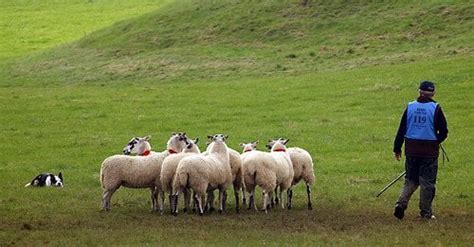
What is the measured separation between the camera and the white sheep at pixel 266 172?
805 inches

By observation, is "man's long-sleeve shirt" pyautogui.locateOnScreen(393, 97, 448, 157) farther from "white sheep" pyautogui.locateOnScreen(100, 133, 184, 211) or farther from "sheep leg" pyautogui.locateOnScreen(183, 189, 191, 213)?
"white sheep" pyautogui.locateOnScreen(100, 133, 184, 211)

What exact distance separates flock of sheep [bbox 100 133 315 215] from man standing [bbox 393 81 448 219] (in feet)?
10.8

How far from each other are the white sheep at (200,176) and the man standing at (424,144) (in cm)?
415

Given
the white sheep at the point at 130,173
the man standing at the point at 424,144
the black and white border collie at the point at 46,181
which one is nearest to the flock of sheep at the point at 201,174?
the white sheep at the point at 130,173

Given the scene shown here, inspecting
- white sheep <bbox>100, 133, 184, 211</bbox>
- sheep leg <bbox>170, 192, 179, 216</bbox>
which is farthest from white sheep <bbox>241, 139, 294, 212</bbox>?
white sheep <bbox>100, 133, 184, 211</bbox>

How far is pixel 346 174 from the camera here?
2628 centimetres

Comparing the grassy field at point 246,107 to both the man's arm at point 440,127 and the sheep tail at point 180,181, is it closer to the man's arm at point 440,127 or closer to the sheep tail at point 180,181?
the sheep tail at point 180,181

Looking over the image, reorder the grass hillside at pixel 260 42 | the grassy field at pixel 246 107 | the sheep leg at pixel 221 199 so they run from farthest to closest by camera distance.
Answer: the grass hillside at pixel 260 42 → the sheep leg at pixel 221 199 → the grassy field at pixel 246 107

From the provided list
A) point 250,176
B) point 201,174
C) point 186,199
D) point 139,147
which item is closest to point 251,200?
point 250,176

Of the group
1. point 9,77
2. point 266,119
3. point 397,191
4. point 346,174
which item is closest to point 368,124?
point 266,119

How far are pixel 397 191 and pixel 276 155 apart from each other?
12.4ft

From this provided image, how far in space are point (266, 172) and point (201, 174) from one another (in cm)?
173

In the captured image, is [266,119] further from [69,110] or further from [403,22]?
[403,22]

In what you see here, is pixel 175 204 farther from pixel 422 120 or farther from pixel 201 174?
pixel 422 120
